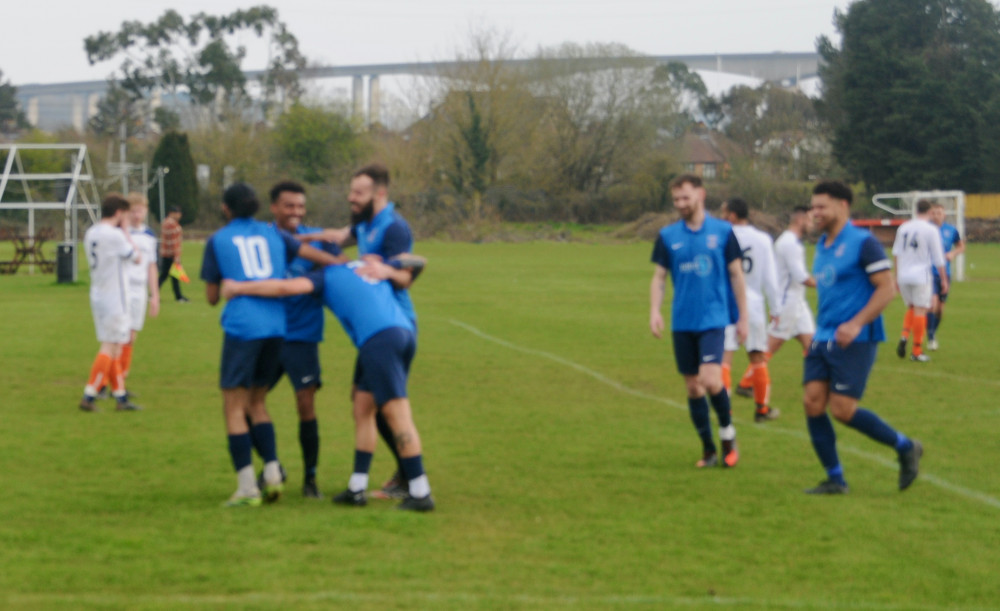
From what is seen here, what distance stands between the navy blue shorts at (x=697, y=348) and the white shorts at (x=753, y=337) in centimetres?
246

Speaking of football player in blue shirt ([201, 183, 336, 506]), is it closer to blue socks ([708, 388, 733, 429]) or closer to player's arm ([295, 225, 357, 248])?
player's arm ([295, 225, 357, 248])

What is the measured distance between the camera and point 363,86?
4599 inches

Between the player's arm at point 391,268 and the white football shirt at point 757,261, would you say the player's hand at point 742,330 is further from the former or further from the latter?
the white football shirt at point 757,261

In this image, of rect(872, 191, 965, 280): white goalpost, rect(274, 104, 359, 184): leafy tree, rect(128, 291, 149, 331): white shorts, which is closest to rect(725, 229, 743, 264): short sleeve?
rect(128, 291, 149, 331): white shorts

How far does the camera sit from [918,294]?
14.5m

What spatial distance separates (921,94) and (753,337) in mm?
55032

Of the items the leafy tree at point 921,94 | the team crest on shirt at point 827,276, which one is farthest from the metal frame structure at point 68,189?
the leafy tree at point 921,94

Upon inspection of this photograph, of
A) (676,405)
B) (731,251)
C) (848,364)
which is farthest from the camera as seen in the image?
(676,405)

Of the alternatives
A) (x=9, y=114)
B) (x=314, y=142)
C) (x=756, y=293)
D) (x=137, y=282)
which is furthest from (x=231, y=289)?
(x=9, y=114)

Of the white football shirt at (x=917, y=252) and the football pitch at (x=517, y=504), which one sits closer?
the football pitch at (x=517, y=504)

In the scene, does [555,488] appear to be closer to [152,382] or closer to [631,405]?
[631,405]

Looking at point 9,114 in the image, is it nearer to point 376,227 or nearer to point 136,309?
point 136,309

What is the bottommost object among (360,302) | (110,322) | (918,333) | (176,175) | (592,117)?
(918,333)

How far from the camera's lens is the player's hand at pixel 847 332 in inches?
271
